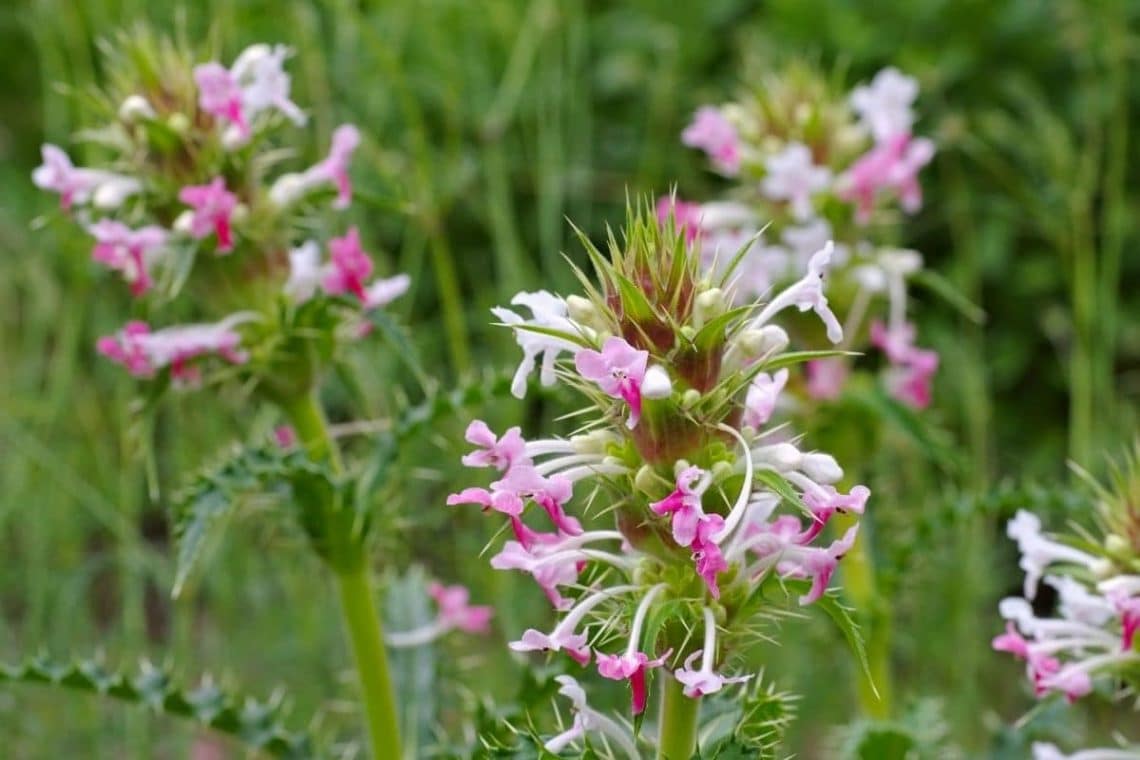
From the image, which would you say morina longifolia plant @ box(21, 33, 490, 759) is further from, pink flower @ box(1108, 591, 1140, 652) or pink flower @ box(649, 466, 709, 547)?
pink flower @ box(1108, 591, 1140, 652)

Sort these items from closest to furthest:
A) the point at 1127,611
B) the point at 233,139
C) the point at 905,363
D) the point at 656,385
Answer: the point at 656,385, the point at 1127,611, the point at 233,139, the point at 905,363

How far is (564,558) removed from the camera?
115 centimetres

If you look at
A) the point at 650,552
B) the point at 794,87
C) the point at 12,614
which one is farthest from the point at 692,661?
the point at 12,614

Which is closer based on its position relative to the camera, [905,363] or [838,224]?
[838,224]

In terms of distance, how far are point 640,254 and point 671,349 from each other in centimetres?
8

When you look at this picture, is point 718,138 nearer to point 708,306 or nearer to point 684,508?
point 708,306

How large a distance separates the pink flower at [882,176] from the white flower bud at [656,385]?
118 cm

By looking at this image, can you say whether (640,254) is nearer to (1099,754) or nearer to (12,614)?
(1099,754)

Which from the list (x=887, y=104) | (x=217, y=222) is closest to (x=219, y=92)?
(x=217, y=222)

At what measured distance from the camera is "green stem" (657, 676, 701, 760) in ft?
3.95

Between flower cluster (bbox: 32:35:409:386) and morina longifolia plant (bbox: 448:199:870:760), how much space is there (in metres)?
0.62

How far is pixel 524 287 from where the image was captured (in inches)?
119

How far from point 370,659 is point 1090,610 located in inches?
33.4

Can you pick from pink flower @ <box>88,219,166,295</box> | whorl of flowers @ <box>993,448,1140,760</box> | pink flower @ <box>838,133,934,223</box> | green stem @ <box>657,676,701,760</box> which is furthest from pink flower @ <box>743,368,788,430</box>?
pink flower @ <box>838,133,934,223</box>
